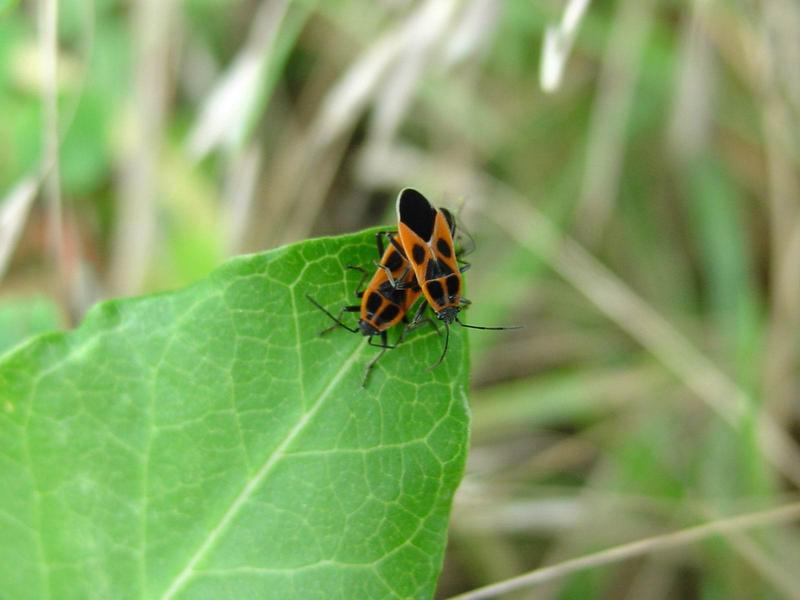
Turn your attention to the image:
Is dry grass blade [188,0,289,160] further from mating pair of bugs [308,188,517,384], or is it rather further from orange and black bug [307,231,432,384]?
orange and black bug [307,231,432,384]

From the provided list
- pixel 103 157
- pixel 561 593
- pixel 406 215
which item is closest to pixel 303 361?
pixel 406 215

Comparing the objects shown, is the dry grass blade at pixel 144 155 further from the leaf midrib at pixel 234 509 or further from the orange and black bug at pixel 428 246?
the leaf midrib at pixel 234 509

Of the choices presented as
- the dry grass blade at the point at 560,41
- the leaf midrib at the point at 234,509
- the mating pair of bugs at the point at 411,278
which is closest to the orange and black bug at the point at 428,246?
the mating pair of bugs at the point at 411,278

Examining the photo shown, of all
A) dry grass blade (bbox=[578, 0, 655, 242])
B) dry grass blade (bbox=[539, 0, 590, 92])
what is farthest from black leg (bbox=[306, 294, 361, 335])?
dry grass blade (bbox=[578, 0, 655, 242])

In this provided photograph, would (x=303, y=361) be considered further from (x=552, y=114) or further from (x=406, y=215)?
(x=552, y=114)

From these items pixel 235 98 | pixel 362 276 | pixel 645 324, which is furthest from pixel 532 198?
pixel 362 276

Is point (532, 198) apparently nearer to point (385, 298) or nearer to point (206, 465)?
point (385, 298)

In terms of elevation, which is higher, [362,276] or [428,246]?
[362,276]
